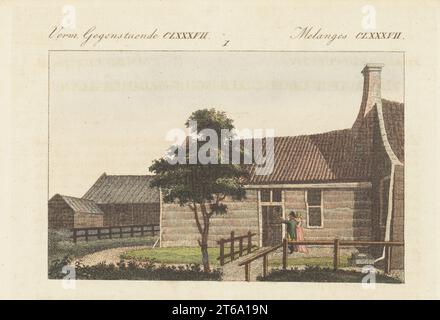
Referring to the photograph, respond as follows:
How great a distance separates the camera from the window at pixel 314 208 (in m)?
8.95

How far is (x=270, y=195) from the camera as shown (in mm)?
9109

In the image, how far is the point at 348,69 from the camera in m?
8.58

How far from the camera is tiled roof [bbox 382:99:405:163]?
8547mm

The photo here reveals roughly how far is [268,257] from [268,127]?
1.51 meters

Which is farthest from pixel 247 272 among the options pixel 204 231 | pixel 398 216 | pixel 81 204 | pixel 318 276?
pixel 81 204

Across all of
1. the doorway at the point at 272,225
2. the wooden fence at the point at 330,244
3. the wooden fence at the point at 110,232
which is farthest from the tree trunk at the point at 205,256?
the doorway at the point at 272,225

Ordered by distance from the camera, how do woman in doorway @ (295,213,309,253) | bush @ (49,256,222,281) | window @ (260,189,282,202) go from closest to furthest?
bush @ (49,256,222,281)
woman in doorway @ (295,213,309,253)
window @ (260,189,282,202)

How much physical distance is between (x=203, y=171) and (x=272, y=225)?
43.8 inches

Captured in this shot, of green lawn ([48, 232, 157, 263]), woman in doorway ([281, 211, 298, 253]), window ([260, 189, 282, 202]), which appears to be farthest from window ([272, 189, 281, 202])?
green lawn ([48, 232, 157, 263])

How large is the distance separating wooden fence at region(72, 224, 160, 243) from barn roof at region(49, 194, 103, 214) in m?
0.23

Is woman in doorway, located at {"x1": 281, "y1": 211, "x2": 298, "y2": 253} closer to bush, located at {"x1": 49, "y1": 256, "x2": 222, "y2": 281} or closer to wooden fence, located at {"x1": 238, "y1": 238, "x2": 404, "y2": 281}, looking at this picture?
wooden fence, located at {"x1": 238, "y1": 238, "x2": 404, "y2": 281}

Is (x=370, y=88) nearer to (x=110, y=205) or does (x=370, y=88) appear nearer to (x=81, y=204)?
(x=110, y=205)

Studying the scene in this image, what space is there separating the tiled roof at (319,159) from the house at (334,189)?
0.01 m
